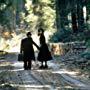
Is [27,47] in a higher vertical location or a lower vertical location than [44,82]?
higher

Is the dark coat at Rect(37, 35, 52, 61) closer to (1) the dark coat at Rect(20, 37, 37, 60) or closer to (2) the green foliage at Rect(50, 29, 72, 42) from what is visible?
(1) the dark coat at Rect(20, 37, 37, 60)

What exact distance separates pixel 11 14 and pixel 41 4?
20.4 metres

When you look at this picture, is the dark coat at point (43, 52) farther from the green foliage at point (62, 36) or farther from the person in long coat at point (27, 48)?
the green foliage at point (62, 36)

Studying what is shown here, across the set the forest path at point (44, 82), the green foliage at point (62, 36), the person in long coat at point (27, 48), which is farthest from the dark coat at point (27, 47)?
the green foliage at point (62, 36)

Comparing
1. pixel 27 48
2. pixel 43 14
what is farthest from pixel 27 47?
pixel 43 14

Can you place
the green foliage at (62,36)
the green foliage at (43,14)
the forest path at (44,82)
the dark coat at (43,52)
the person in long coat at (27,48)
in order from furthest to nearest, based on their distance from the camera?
the green foliage at (43,14) → the green foliage at (62,36) → the dark coat at (43,52) → the person in long coat at (27,48) → the forest path at (44,82)

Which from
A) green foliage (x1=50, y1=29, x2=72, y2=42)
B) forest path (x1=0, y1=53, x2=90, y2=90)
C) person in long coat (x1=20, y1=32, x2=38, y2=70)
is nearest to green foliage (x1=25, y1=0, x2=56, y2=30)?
→ green foliage (x1=50, y1=29, x2=72, y2=42)

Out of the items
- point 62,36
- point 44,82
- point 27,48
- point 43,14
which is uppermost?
point 27,48

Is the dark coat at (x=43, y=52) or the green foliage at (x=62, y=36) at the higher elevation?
the dark coat at (x=43, y=52)

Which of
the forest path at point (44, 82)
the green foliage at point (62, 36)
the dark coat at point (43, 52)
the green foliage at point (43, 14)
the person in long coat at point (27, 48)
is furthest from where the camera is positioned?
the green foliage at point (43, 14)

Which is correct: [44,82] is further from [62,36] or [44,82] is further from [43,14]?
[43,14]

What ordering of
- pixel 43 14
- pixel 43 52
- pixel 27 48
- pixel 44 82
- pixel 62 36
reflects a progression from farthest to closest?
pixel 43 14 → pixel 62 36 → pixel 43 52 → pixel 27 48 → pixel 44 82

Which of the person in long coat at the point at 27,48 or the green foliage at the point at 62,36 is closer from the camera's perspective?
the person in long coat at the point at 27,48

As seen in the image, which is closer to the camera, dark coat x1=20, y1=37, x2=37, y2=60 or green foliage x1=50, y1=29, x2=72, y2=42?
dark coat x1=20, y1=37, x2=37, y2=60
